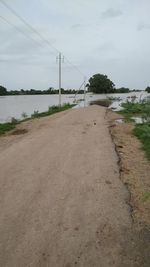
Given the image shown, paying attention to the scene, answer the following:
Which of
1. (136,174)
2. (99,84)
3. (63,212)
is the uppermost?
(63,212)

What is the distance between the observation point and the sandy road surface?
426cm

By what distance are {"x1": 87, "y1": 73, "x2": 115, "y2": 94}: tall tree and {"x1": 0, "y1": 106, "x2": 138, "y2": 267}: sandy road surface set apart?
107400mm

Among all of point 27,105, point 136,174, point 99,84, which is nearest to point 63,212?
point 136,174

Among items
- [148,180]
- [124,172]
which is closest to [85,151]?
[124,172]

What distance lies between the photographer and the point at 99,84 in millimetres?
118438

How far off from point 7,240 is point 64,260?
3.09ft

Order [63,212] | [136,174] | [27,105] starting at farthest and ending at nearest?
[27,105], [136,174], [63,212]

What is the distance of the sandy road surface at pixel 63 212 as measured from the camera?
426 centimetres

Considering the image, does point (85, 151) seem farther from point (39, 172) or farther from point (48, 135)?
point (48, 135)

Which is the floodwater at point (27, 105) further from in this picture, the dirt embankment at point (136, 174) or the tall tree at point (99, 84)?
the tall tree at point (99, 84)

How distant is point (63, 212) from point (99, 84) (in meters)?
115

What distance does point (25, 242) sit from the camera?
4.58m

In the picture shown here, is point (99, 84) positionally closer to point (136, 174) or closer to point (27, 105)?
point (27, 105)

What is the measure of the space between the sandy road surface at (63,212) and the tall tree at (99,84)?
4228 inches
